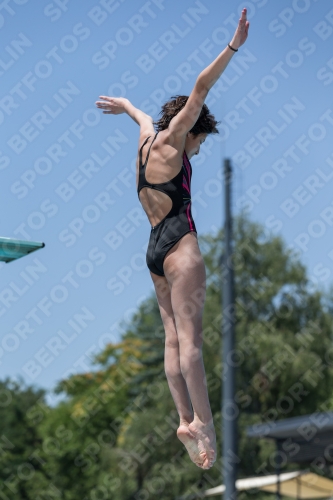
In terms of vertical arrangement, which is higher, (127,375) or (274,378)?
(127,375)

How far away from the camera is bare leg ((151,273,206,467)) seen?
15.8ft

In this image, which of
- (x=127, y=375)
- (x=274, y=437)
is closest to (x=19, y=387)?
(x=127, y=375)

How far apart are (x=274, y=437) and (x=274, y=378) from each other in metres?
15.7

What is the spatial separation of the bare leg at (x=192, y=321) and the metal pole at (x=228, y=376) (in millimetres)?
12307

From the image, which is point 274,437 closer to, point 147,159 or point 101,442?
point 147,159

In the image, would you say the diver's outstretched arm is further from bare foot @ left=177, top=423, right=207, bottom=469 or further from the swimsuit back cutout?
bare foot @ left=177, top=423, right=207, bottom=469

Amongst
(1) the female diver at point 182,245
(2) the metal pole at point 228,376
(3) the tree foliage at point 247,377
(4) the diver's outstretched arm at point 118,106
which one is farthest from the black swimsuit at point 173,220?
(3) the tree foliage at point 247,377

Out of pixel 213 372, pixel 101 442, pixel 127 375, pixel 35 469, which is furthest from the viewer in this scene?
pixel 35 469

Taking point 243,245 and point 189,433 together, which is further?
point 243,245

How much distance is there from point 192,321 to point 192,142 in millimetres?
1083

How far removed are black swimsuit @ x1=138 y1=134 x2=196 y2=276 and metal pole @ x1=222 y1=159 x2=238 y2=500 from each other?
12.3 m

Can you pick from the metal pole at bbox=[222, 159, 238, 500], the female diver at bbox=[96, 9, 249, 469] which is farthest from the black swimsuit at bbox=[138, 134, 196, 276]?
the metal pole at bbox=[222, 159, 238, 500]

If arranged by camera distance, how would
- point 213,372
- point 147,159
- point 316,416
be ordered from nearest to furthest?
point 147,159, point 316,416, point 213,372

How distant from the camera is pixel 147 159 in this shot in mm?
5109
